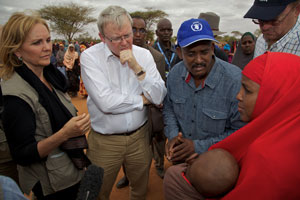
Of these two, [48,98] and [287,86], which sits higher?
[287,86]

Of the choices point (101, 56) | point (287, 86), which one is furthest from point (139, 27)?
point (287, 86)

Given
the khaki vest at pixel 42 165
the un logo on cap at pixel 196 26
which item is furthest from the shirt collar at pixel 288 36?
the khaki vest at pixel 42 165

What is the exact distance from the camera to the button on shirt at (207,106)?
177 centimetres

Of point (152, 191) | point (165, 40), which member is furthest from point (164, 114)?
point (165, 40)

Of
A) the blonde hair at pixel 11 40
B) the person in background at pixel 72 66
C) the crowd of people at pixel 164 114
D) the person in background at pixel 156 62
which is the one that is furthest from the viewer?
the person in background at pixel 72 66

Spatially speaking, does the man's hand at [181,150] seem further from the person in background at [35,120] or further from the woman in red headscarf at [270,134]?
the person in background at [35,120]

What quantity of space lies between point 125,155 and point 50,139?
91cm

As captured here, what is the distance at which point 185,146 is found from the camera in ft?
5.89

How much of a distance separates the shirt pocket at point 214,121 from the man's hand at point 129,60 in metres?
0.79

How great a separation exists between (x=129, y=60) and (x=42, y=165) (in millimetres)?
1226

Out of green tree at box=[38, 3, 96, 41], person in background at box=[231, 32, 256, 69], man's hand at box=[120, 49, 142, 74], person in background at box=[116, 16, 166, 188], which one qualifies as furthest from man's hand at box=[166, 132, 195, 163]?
green tree at box=[38, 3, 96, 41]

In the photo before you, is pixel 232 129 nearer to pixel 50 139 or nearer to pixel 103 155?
→ pixel 103 155

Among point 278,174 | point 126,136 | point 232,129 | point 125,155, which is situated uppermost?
point 278,174

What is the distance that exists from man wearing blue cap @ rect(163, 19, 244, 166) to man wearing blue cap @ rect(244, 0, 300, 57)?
20.6 inches
